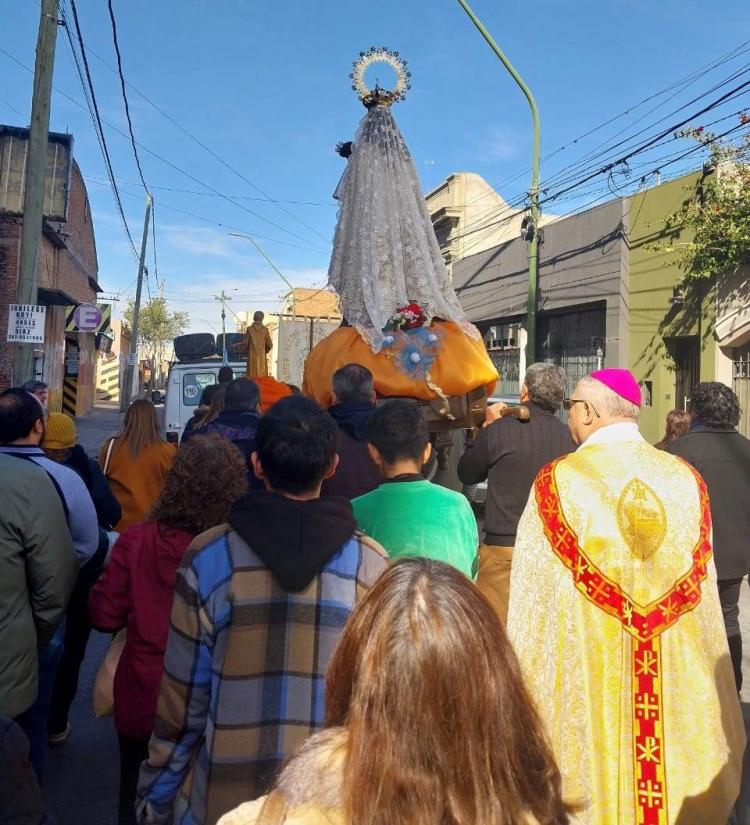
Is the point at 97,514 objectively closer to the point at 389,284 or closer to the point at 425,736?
the point at 389,284

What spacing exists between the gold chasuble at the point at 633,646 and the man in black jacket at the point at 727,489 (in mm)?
2042

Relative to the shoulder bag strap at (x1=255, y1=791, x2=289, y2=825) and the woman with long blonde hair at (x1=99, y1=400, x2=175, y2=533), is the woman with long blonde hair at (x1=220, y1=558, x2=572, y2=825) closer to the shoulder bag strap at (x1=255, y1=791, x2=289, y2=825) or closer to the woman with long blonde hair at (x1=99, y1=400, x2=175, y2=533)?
the shoulder bag strap at (x1=255, y1=791, x2=289, y2=825)

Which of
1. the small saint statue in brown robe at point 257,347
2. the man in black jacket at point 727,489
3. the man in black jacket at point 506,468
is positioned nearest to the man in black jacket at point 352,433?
the man in black jacket at point 506,468

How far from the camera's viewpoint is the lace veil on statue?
528 cm

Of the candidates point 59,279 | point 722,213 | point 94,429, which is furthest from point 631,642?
point 94,429

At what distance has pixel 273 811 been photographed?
1.22 metres

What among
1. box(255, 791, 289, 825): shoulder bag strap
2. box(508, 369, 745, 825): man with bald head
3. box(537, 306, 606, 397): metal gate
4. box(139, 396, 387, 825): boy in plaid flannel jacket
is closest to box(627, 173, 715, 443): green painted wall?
box(537, 306, 606, 397): metal gate

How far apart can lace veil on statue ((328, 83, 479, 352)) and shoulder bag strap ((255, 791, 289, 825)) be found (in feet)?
13.5

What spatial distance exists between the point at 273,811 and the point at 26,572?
2186 millimetres

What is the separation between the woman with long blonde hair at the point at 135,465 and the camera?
15.9 feet

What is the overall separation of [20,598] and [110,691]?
503 millimetres

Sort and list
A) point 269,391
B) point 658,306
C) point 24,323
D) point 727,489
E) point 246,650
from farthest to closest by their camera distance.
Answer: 1. point 658,306
2. point 24,323
3. point 269,391
4. point 727,489
5. point 246,650

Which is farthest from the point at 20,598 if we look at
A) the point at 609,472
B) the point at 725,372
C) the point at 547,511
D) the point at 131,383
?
the point at 131,383

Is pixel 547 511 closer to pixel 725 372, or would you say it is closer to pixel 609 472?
pixel 609 472
